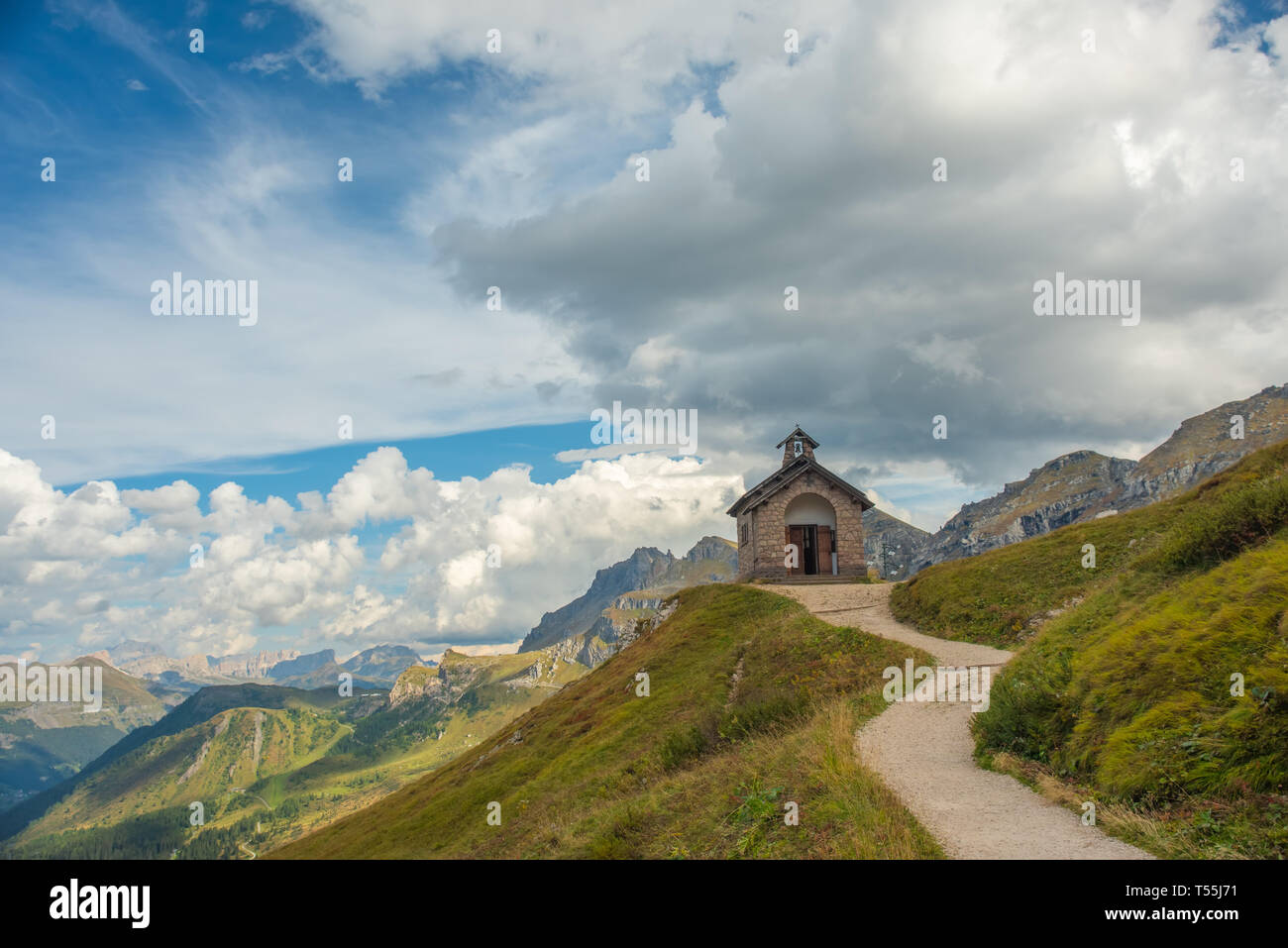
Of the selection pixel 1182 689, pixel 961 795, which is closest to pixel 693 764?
pixel 961 795

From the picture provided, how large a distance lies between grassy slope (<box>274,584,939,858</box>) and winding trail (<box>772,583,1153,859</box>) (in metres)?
0.62

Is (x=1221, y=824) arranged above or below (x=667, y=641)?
above

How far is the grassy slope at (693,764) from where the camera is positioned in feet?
38.5

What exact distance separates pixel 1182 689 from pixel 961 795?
3848mm

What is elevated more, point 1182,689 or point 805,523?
point 805,523

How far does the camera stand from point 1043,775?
12.5 metres

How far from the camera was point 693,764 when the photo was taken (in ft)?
68.0

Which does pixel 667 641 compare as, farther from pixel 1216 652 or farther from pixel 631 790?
pixel 1216 652

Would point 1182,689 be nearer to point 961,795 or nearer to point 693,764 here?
point 961,795

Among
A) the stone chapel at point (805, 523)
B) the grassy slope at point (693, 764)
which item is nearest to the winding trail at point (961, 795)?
the grassy slope at point (693, 764)

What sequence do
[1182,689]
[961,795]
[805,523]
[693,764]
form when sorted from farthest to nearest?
1. [805,523]
2. [693,764]
3. [961,795]
4. [1182,689]

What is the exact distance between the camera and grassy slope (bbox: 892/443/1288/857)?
29.5 feet

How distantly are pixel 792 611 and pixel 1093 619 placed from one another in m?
21.3
